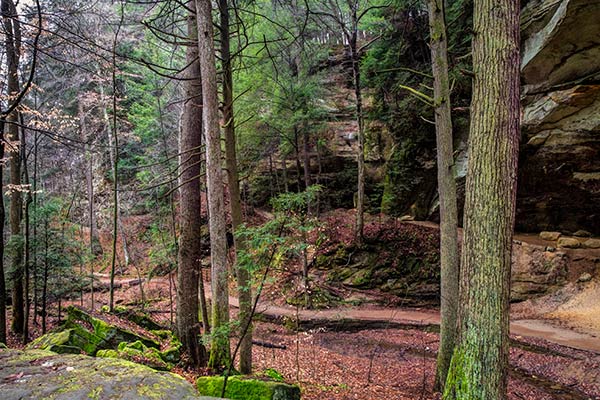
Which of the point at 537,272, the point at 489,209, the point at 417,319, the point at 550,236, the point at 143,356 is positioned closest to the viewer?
the point at 489,209

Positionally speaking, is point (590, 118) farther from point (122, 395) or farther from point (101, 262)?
point (101, 262)

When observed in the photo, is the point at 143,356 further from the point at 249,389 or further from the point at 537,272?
the point at 537,272

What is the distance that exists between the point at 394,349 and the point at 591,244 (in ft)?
29.8

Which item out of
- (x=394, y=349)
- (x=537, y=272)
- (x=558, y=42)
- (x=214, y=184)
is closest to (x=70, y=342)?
(x=214, y=184)

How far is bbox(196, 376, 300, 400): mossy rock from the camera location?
3.59 meters

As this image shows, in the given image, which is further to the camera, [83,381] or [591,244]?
[591,244]

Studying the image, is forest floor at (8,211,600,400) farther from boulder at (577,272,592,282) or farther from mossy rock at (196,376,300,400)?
mossy rock at (196,376,300,400)

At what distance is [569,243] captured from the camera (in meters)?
12.5

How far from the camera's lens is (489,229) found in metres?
3.72

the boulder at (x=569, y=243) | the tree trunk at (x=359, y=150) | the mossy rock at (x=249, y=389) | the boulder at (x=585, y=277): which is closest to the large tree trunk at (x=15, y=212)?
the mossy rock at (x=249, y=389)

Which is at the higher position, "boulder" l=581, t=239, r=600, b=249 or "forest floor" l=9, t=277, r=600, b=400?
"boulder" l=581, t=239, r=600, b=249

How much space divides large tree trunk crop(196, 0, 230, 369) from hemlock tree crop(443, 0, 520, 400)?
10.3 feet

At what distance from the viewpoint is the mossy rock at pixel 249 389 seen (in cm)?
359

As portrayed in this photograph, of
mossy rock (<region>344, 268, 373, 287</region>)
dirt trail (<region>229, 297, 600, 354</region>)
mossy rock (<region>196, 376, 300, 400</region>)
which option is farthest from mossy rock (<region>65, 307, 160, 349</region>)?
mossy rock (<region>344, 268, 373, 287</region>)
